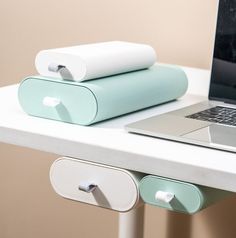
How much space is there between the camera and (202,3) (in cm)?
135

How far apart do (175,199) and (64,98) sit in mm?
262

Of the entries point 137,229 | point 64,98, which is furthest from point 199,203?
point 137,229

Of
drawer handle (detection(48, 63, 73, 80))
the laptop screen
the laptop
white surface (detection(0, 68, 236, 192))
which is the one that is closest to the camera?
white surface (detection(0, 68, 236, 192))

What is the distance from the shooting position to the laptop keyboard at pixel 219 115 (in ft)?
3.24

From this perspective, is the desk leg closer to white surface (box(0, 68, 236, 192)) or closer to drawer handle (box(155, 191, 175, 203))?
white surface (box(0, 68, 236, 192))

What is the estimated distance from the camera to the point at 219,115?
1024 millimetres

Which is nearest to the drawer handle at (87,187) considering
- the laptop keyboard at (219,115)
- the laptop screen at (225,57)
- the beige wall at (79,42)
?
the laptop keyboard at (219,115)

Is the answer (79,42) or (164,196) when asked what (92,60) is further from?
(79,42)

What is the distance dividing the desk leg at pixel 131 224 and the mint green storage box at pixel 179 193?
0.43 meters

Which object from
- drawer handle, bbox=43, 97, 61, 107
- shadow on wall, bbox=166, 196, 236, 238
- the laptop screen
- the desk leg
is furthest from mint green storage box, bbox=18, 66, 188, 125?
shadow on wall, bbox=166, 196, 236, 238

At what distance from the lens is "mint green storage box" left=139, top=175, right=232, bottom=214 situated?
802 mm

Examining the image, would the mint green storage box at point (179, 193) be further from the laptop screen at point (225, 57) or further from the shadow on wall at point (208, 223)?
the shadow on wall at point (208, 223)

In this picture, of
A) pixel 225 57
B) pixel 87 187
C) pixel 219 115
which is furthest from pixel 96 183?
pixel 225 57

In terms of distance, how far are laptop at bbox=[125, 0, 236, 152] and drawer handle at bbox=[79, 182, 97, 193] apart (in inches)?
4.0
